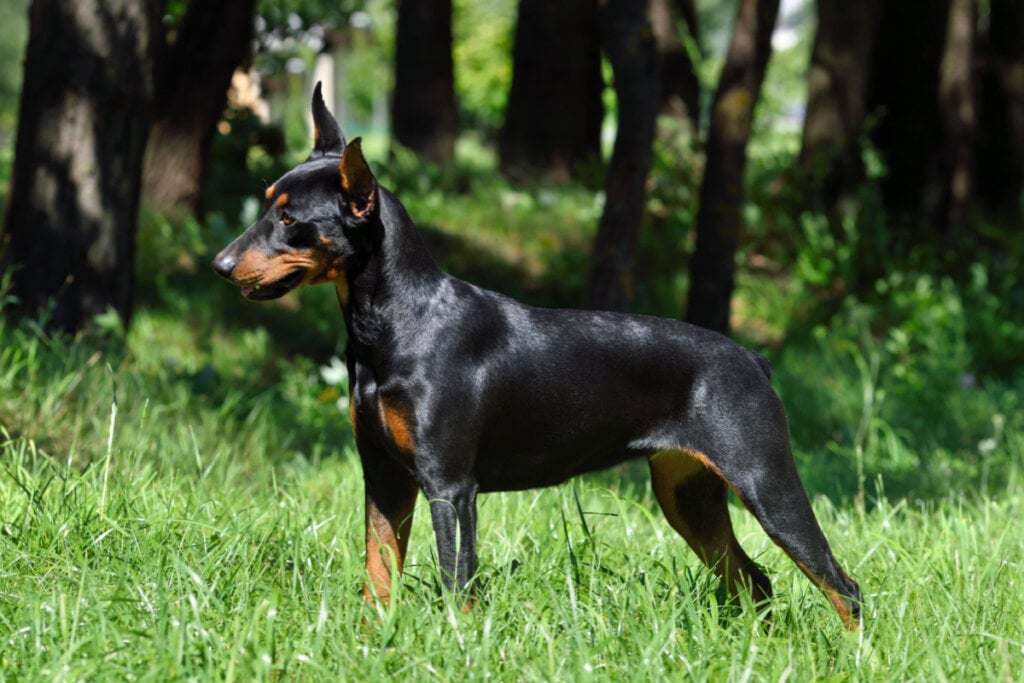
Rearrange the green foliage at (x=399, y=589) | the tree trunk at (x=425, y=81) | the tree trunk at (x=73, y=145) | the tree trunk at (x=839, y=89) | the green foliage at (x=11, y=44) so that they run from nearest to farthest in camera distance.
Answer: the green foliage at (x=399, y=589) → the tree trunk at (x=73, y=145) → the tree trunk at (x=839, y=89) → the tree trunk at (x=425, y=81) → the green foliage at (x=11, y=44)

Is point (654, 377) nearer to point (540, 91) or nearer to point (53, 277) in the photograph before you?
point (53, 277)

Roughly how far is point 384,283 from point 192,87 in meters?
6.77

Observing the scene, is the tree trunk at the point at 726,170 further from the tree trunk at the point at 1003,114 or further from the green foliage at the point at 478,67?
the green foliage at the point at 478,67

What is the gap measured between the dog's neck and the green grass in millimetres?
677

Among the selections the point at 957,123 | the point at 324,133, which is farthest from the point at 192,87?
the point at 957,123

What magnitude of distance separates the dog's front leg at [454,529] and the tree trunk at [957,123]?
954cm

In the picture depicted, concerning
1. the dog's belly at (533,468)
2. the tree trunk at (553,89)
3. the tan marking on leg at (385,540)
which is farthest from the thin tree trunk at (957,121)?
the tan marking on leg at (385,540)

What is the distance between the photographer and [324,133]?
13.8ft

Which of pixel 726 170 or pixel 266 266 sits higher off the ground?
pixel 266 266

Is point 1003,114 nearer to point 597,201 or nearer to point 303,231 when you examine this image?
point 597,201

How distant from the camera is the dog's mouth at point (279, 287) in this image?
377cm

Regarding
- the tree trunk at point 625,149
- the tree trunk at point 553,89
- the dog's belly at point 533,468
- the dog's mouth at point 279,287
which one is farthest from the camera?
the tree trunk at point 553,89

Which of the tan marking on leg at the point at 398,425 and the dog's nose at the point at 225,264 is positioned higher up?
the dog's nose at the point at 225,264

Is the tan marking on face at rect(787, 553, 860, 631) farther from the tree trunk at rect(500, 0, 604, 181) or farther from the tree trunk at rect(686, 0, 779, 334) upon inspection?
the tree trunk at rect(500, 0, 604, 181)
